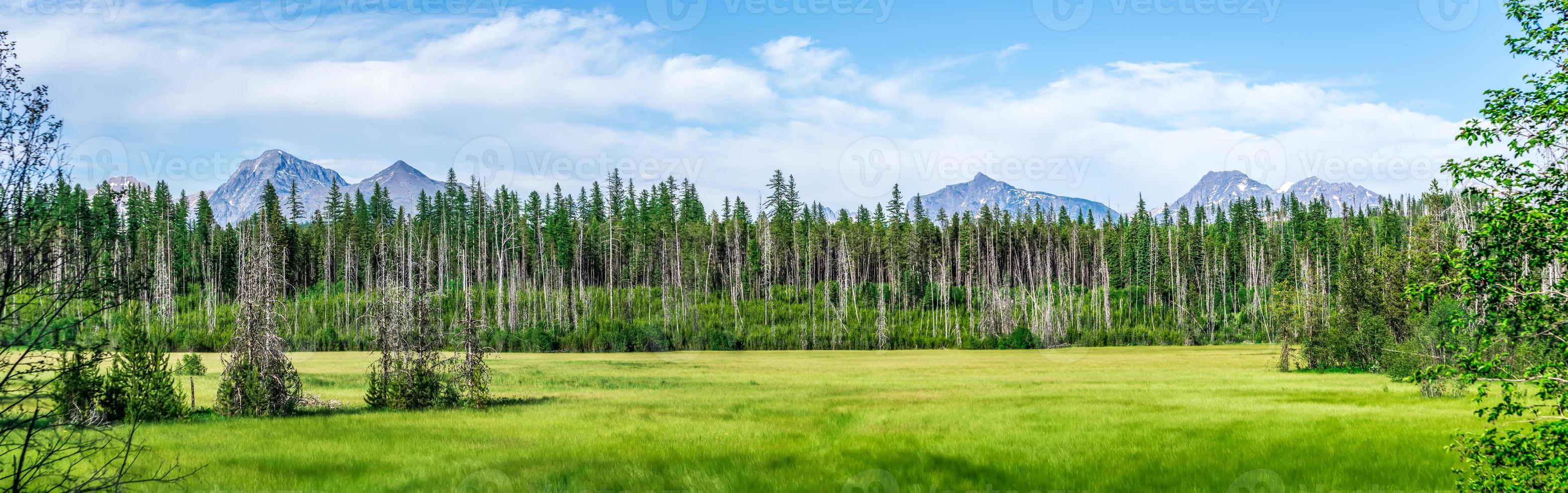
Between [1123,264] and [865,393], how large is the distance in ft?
357

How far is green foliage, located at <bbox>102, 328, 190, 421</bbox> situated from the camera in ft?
89.0

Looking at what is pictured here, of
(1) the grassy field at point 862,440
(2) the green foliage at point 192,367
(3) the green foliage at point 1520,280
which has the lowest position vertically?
(1) the grassy field at point 862,440

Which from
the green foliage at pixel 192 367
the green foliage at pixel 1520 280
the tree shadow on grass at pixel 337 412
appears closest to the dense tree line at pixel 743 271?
the green foliage at pixel 192 367

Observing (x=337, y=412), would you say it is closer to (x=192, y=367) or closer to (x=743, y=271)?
(x=192, y=367)

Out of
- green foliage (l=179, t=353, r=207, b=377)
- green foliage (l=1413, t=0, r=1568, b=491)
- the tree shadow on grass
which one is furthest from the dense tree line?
green foliage (l=1413, t=0, r=1568, b=491)

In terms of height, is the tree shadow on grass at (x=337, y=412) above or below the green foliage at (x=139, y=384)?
below

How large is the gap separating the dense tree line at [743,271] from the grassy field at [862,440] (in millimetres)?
55038

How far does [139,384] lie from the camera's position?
89.7 ft

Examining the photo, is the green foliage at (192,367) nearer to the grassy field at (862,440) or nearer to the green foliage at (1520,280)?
the grassy field at (862,440)

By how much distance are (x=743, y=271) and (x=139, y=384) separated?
97.7m

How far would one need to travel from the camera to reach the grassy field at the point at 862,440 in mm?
17250

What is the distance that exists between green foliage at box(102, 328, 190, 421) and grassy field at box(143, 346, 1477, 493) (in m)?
1.34

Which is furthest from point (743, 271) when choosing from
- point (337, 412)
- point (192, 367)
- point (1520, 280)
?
point (1520, 280)

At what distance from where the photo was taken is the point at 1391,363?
42.5m
